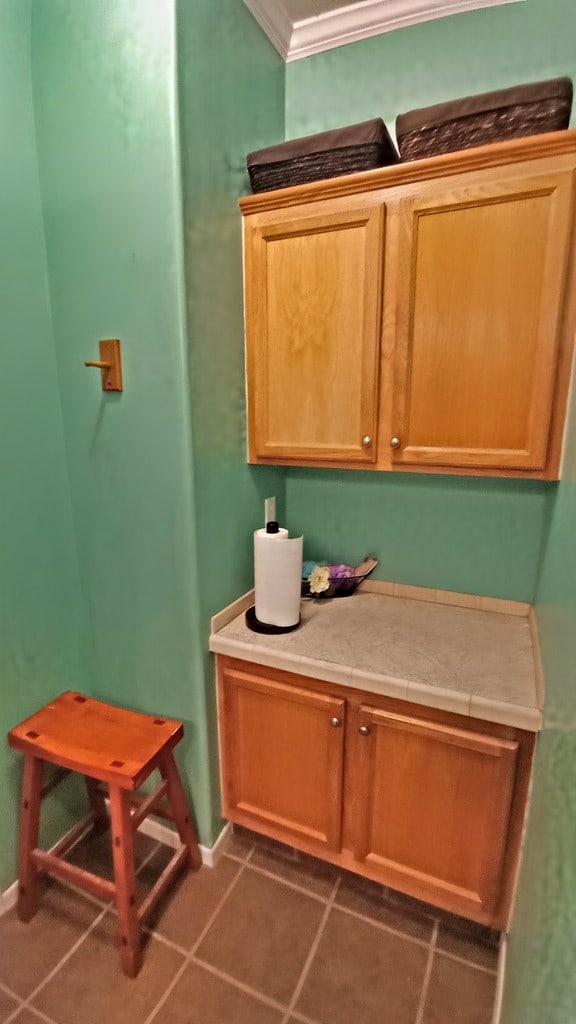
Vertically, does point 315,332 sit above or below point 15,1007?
above

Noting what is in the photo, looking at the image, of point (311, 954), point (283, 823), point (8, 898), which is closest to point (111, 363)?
point (283, 823)

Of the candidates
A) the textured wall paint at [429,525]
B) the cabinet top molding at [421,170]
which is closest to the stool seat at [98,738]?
the textured wall paint at [429,525]

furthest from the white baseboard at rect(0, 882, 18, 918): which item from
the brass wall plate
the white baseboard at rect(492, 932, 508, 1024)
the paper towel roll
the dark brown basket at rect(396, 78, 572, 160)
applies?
the dark brown basket at rect(396, 78, 572, 160)

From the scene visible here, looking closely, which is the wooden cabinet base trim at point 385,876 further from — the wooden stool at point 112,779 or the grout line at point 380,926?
the wooden stool at point 112,779

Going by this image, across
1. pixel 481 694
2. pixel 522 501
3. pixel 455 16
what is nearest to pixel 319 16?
pixel 455 16

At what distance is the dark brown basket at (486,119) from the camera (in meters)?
1.07

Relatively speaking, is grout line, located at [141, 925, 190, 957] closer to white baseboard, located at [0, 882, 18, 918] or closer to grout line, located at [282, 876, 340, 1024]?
grout line, located at [282, 876, 340, 1024]

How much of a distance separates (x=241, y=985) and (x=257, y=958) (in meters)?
0.07

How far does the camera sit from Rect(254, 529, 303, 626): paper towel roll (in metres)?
1.40

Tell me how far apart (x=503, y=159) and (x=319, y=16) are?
2.84 ft

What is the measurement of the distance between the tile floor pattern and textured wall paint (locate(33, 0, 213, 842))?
25cm

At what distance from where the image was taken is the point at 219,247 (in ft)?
4.33

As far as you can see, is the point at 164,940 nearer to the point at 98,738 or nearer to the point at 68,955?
the point at 68,955

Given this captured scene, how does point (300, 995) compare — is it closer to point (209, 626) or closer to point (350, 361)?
point (209, 626)
